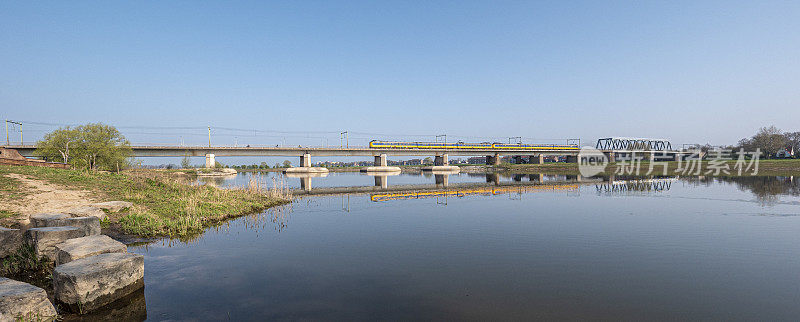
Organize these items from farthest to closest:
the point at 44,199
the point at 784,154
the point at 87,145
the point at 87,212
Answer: the point at 784,154 < the point at 87,145 < the point at 44,199 < the point at 87,212

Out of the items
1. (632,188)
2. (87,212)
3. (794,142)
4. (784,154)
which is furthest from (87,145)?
(794,142)

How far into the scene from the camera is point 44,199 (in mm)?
15750

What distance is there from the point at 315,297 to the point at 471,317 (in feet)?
12.0

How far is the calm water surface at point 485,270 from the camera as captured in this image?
7.16m

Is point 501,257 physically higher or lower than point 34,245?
lower

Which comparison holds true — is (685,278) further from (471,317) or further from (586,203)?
(586,203)

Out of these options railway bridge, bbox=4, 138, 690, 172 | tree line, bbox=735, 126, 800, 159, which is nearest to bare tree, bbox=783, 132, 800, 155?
tree line, bbox=735, 126, 800, 159

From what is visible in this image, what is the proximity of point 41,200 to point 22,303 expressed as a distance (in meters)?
14.1

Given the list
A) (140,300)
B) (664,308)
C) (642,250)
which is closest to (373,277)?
(140,300)

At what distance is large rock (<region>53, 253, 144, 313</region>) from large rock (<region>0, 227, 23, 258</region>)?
4.52 meters

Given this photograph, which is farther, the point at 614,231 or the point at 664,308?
the point at 614,231

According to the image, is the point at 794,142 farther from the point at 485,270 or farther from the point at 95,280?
the point at 95,280

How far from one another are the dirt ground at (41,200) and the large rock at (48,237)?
4543 millimetres

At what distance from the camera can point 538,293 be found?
7.90 m
